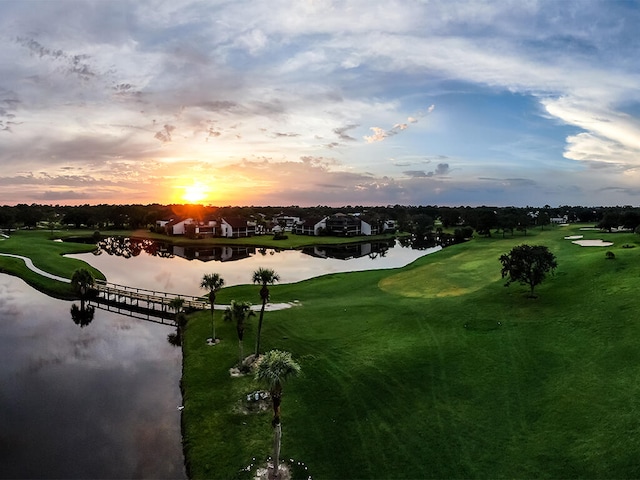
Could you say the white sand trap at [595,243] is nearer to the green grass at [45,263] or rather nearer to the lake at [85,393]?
the lake at [85,393]

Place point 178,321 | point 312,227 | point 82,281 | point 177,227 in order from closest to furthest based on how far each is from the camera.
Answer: point 178,321
point 82,281
point 177,227
point 312,227

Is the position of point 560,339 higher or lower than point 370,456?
higher

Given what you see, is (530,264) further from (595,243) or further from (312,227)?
(312,227)

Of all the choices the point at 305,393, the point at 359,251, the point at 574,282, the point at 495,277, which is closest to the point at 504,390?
the point at 305,393

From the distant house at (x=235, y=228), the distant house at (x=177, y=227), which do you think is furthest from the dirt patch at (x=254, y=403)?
the distant house at (x=177, y=227)

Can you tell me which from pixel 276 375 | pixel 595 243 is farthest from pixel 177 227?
pixel 276 375

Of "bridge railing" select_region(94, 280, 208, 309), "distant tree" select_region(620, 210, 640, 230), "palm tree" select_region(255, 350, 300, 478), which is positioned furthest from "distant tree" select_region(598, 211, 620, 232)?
"palm tree" select_region(255, 350, 300, 478)

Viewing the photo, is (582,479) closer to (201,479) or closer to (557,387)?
(557,387)
